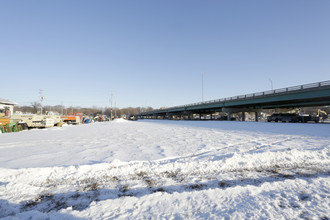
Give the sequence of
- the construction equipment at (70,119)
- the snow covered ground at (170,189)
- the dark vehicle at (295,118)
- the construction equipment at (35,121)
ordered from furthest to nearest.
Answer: the construction equipment at (70,119), the dark vehicle at (295,118), the construction equipment at (35,121), the snow covered ground at (170,189)

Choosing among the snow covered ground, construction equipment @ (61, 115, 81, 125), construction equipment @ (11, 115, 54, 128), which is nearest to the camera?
the snow covered ground

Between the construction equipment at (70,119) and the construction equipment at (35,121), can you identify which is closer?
the construction equipment at (35,121)

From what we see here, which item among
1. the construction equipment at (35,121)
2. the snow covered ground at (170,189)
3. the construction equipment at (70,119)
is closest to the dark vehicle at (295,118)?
the snow covered ground at (170,189)

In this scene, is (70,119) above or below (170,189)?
above

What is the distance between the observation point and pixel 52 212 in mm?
2521

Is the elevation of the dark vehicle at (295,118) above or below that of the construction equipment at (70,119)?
below

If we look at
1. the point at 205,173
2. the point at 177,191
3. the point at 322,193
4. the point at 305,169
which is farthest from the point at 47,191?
the point at 305,169

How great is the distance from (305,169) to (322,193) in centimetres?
160

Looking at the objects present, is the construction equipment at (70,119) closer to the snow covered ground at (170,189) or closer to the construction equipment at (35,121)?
the construction equipment at (35,121)

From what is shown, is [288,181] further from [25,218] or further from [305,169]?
[25,218]

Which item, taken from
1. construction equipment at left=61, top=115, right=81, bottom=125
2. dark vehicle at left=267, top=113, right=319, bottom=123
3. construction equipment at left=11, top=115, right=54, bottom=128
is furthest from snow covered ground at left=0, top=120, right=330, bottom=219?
construction equipment at left=61, top=115, right=81, bottom=125

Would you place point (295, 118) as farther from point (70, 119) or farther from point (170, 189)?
point (70, 119)

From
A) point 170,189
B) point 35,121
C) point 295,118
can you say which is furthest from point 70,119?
point 295,118

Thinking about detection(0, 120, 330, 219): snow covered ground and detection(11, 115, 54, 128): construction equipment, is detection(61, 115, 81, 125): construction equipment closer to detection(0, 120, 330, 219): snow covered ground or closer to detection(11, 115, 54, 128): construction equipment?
detection(11, 115, 54, 128): construction equipment
